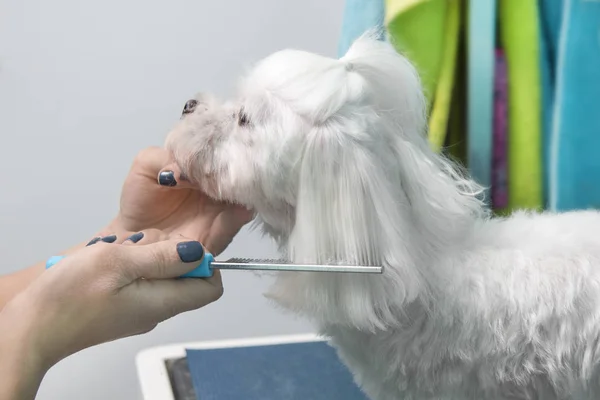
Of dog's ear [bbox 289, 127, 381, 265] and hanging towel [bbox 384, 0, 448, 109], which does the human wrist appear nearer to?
dog's ear [bbox 289, 127, 381, 265]

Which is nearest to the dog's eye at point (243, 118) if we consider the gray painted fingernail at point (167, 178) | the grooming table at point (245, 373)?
the gray painted fingernail at point (167, 178)

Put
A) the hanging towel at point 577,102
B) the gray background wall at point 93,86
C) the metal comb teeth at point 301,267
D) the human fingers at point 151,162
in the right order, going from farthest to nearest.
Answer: the gray background wall at point 93,86 → the human fingers at point 151,162 → the hanging towel at point 577,102 → the metal comb teeth at point 301,267

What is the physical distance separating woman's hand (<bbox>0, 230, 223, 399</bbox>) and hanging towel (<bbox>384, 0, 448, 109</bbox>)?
13.0 inches

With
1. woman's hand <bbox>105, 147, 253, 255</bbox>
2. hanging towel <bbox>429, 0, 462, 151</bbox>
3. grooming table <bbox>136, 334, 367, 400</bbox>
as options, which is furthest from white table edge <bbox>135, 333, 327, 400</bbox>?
hanging towel <bbox>429, 0, 462, 151</bbox>

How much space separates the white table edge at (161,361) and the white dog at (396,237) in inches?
8.0

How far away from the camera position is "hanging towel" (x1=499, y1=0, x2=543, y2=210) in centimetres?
73

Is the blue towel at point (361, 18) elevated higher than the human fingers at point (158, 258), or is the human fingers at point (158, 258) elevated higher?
the blue towel at point (361, 18)

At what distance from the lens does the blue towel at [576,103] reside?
70 centimetres

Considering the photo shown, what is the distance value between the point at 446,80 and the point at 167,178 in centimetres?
35

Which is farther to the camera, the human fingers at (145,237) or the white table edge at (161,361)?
the white table edge at (161,361)

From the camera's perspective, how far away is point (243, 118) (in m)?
0.68

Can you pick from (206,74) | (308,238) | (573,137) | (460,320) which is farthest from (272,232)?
(206,74)

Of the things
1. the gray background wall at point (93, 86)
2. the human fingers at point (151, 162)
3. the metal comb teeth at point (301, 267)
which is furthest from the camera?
the gray background wall at point (93, 86)

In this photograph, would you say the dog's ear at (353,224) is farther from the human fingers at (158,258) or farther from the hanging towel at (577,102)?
the hanging towel at (577,102)
